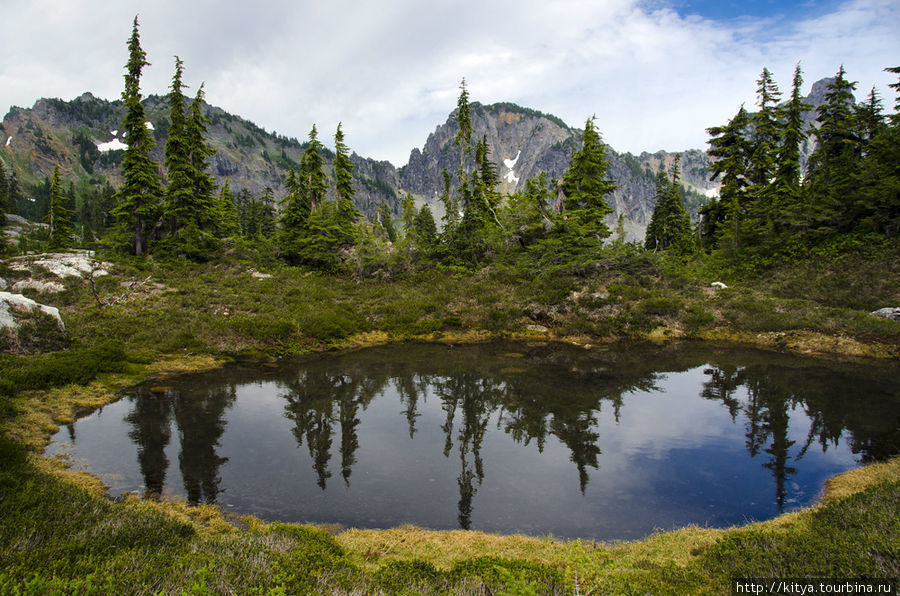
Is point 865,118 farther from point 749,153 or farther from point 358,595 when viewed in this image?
point 358,595

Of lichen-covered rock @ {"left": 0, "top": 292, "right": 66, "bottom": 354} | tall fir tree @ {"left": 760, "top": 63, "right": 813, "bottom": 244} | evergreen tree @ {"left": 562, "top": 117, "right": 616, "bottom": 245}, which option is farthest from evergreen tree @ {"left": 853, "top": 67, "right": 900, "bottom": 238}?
lichen-covered rock @ {"left": 0, "top": 292, "right": 66, "bottom": 354}

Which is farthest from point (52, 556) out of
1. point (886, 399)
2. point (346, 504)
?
point (886, 399)

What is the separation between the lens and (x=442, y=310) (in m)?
27.4

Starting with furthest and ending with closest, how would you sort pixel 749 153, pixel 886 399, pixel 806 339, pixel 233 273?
pixel 749 153, pixel 233 273, pixel 806 339, pixel 886 399

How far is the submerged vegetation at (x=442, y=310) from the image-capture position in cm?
521

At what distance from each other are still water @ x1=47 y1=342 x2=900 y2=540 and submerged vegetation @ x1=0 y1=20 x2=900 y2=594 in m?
0.97

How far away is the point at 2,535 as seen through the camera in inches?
200

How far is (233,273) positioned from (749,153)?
50571mm

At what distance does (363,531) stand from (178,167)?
38.0m

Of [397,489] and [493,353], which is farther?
[493,353]

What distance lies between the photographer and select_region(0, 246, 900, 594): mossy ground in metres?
4.95

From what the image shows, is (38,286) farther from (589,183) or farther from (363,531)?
(589,183)

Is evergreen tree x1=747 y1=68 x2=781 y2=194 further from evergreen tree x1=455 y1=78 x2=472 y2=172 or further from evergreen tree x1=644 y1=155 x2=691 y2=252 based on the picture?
evergreen tree x1=455 y1=78 x2=472 y2=172

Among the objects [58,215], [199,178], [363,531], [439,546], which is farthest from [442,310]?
[58,215]
